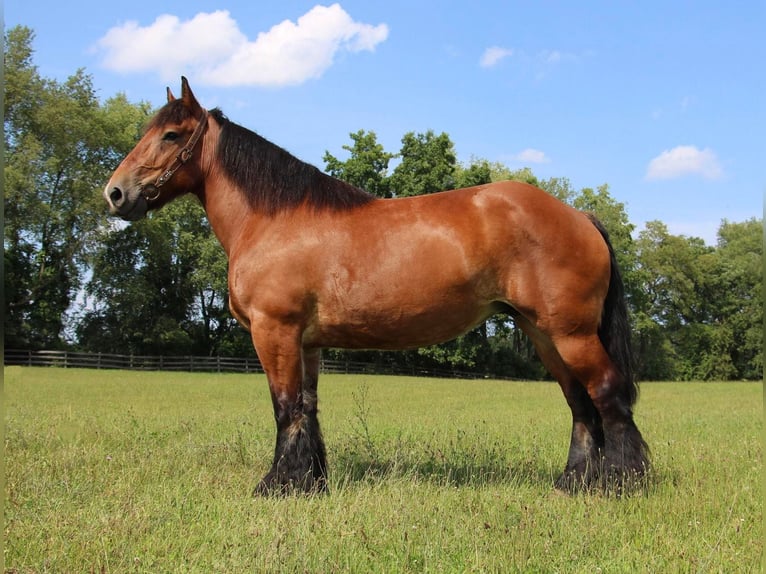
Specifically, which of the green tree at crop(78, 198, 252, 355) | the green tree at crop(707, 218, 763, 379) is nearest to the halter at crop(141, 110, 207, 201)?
the green tree at crop(78, 198, 252, 355)

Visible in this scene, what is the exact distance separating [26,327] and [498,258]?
44.3m

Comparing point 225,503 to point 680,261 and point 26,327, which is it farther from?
point 680,261

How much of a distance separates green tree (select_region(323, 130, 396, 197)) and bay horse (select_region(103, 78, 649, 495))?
32.9 m

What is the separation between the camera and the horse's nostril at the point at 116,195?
5.52 meters

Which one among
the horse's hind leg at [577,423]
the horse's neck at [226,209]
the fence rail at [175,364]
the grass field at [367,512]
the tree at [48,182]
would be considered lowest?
the fence rail at [175,364]

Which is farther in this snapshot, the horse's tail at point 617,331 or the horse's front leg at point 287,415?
the horse's tail at point 617,331

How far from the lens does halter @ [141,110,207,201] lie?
5.62 meters

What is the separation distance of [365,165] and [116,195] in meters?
34.4

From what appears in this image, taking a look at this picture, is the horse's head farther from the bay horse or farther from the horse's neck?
the horse's neck

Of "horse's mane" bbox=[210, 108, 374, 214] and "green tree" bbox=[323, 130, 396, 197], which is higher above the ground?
"green tree" bbox=[323, 130, 396, 197]

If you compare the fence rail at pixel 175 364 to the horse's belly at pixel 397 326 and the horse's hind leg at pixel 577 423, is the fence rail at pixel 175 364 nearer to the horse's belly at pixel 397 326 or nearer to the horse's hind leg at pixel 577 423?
the horse's hind leg at pixel 577 423

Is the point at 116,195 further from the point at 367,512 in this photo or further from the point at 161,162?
the point at 367,512

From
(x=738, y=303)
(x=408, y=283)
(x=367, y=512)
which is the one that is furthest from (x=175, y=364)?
(x=738, y=303)

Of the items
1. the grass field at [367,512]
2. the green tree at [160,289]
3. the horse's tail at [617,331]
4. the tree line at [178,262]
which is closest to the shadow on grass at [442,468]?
the grass field at [367,512]
